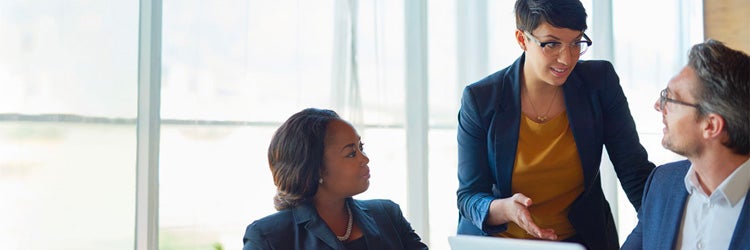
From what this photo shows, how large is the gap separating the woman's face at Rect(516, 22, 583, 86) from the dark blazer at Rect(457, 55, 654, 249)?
8cm

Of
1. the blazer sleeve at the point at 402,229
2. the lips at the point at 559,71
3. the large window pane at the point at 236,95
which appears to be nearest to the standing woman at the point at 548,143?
the lips at the point at 559,71

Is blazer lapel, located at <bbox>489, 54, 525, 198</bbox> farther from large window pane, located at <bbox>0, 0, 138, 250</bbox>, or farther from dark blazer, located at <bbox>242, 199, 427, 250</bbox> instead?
large window pane, located at <bbox>0, 0, 138, 250</bbox>

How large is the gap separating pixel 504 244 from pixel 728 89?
67cm

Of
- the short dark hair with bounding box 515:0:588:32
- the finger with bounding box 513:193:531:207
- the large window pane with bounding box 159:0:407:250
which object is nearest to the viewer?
the finger with bounding box 513:193:531:207

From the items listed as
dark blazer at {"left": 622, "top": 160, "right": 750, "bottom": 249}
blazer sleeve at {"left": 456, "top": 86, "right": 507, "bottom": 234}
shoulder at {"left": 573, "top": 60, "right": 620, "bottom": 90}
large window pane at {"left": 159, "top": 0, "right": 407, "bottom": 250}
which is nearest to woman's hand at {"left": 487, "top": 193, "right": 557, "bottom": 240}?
blazer sleeve at {"left": 456, "top": 86, "right": 507, "bottom": 234}

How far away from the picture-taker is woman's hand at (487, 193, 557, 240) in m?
1.90

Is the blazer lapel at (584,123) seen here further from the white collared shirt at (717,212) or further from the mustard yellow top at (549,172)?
the white collared shirt at (717,212)

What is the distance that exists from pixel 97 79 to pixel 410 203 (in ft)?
5.75

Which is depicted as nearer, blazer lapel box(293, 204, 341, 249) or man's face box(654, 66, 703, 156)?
man's face box(654, 66, 703, 156)

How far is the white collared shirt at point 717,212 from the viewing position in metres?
1.71

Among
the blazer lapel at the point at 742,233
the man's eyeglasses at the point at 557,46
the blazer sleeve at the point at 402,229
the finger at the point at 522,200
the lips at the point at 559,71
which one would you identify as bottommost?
the blazer sleeve at the point at 402,229

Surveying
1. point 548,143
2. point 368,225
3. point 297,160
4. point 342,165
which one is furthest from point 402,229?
point 548,143

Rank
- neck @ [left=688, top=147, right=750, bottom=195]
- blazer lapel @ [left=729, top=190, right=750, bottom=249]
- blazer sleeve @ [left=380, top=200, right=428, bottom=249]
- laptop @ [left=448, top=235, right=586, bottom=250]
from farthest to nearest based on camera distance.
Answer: blazer sleeve @ [left=380, top=200, right=428, bottom=249], neck @ [left=688, top=147, right=750, bottom=195], blazer lapel @ [left=729, top=190, right=750, bottom=249], laptop @ [left=448, top=235, right=586, bottom=250]

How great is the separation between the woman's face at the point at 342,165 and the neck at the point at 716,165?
896mm
